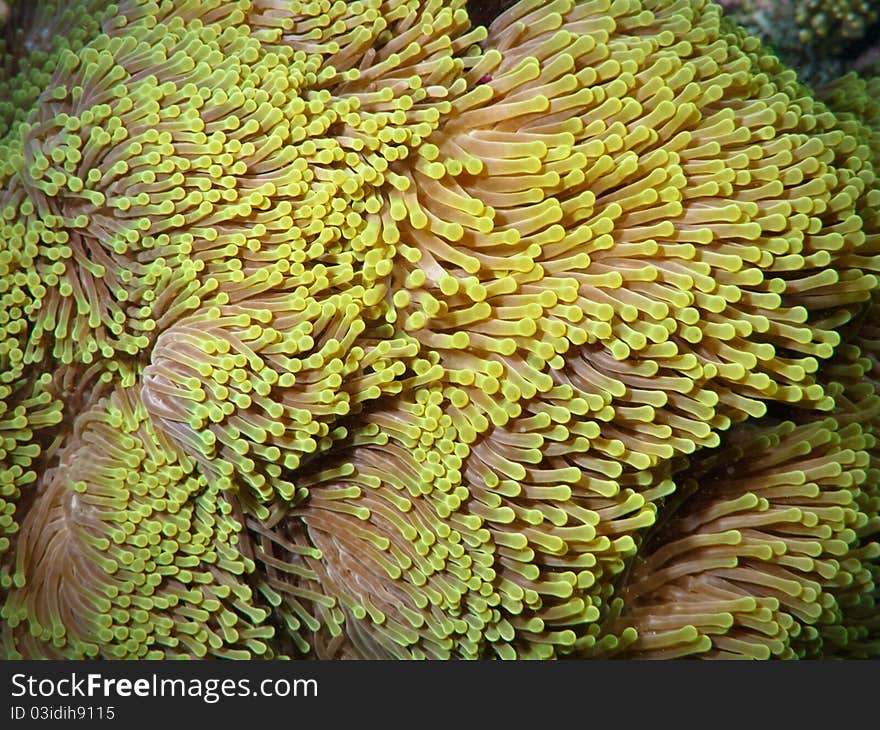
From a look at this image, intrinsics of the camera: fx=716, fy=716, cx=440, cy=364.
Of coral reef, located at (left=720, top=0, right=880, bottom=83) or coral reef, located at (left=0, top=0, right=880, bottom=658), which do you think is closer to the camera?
coral reef, located at (left=0, top=0, right=880, bottom=658)

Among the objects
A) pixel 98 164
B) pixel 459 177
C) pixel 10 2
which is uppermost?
pixel 10 2

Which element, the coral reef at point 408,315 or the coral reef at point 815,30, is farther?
the coral reef at point 815,30

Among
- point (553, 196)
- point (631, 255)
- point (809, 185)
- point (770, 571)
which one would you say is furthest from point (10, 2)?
point (770, 571)

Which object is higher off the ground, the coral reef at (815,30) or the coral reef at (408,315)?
the coral reef at (815,30)

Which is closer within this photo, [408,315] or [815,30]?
[408,315]

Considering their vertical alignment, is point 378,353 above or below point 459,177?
below

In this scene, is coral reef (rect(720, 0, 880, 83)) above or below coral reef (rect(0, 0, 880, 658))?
above

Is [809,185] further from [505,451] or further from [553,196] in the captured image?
[505,451]

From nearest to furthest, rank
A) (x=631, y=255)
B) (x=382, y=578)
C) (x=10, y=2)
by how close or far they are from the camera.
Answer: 1. (x=631, y=255)
2. (x=382, y=578)
3. (x=10, y=2)
